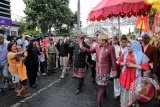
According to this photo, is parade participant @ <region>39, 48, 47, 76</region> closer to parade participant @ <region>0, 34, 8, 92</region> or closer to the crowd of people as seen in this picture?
the crowd of people

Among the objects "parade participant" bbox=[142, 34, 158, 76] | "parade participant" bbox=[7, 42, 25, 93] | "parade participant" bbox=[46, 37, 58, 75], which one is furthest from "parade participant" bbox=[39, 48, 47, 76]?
"parade participant" bbox=[142, 34, 158, 76]

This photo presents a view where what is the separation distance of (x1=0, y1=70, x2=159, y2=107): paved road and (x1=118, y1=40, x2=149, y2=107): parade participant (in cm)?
164

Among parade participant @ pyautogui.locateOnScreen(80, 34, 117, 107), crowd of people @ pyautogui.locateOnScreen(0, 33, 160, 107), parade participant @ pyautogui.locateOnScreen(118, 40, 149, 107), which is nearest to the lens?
parade participant @ pyautogui.locateOnScreen(118, 40, 149, 107)

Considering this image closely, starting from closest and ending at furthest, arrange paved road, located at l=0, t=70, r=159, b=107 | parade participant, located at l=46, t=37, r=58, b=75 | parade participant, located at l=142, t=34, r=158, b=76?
parade participant, located at l=142, t=34, r=158, b=76, paved road, located at l=0, t=70, r=159, b=107, parade participant, located at l=46, t=37, r=58, b=75

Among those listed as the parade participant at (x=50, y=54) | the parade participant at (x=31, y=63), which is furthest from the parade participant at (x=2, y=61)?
the parade participant at (x=50, y=54)

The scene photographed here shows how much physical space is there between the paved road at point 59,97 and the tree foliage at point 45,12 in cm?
2592

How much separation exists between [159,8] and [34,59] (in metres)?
6.47

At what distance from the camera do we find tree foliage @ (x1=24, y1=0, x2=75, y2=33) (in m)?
39.2

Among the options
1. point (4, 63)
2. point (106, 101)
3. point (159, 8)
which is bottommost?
point (106, 101)

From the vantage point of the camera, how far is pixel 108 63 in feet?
31.1

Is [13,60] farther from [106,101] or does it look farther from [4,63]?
[106,101]

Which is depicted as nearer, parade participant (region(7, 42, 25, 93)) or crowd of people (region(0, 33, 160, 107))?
crowd of people (region(0, 33, 160, 107))

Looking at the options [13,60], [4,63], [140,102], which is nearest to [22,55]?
[13,60]

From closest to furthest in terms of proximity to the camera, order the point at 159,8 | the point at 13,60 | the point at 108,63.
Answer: the point at 159,8
the point at 108,63
the point at 13,60
